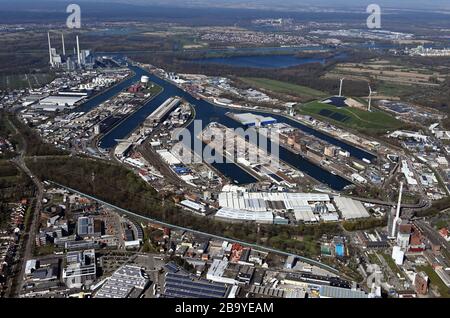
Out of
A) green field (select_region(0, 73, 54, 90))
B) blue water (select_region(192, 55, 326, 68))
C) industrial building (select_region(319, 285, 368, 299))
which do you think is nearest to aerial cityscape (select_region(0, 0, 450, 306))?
industrial building (select_region(319, 285, 368, 299))

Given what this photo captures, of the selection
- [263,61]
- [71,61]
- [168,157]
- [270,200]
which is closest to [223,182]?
[270,200]

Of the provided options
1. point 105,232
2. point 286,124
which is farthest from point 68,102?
point 105,232

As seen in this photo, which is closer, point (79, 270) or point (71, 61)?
point (79, 270)

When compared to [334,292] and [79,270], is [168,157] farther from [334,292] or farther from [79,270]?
[334,292]

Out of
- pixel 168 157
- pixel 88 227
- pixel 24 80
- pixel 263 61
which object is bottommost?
pixel 88 227

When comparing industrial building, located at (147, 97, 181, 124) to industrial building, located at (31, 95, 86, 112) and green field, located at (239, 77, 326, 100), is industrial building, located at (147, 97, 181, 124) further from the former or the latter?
green field, located at (239, 77, 326, 100)
